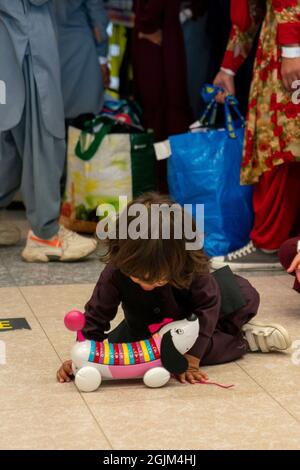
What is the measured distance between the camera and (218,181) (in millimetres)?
3590

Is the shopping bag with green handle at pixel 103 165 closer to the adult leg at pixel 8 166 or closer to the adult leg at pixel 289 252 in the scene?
the adult leg at pixel 8 166

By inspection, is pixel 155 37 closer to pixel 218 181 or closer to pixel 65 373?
pixel 218 181

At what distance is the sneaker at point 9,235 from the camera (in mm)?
3812

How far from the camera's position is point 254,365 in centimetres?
248

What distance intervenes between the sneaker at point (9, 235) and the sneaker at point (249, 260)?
0.82 metres

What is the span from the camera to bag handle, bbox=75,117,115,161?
3.93 metres

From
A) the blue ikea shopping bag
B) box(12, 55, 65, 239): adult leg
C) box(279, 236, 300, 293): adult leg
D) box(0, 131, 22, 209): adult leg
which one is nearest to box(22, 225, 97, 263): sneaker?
box(12, 55, 65, 239): adult leg

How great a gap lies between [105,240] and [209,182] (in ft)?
4.45

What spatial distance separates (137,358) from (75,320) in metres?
0.18

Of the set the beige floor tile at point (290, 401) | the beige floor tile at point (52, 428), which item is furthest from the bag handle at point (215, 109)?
the beige floor tile at point (52, 428)

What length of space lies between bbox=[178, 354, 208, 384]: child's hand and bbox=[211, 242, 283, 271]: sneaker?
1.17 metres

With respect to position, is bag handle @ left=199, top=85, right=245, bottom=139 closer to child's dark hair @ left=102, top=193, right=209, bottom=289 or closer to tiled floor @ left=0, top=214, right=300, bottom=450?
tiled floor @ left=0, top=214, right=300, bottom=450

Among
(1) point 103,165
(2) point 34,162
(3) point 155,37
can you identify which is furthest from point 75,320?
(3) point 155,37

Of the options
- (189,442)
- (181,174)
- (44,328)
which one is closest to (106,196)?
(181,174)
